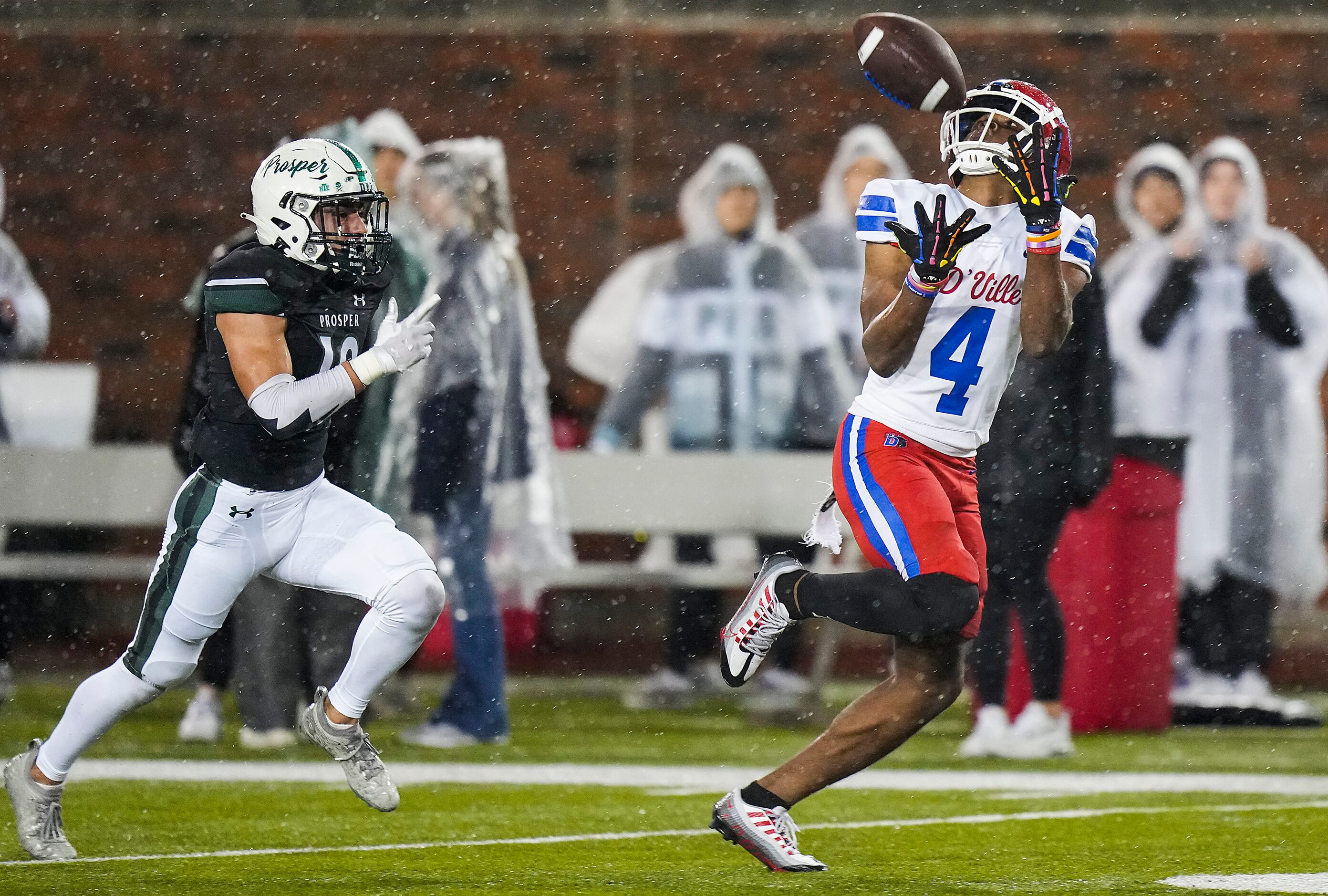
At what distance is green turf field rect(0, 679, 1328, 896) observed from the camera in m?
4.86

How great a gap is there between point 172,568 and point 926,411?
1748mm

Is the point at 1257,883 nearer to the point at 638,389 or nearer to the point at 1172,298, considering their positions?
the point at 1172,298

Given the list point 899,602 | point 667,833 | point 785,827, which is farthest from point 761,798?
point 667,833

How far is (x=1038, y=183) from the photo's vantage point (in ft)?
15.1

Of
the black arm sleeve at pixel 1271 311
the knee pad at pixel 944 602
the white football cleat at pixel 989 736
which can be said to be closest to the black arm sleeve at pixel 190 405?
the knee pad at pixel 944 602

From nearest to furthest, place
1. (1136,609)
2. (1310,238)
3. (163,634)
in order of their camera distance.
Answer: (163,634)
(1136,609)
(1310,238)

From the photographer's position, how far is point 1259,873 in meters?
5.00

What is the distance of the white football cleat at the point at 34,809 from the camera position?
4.98m

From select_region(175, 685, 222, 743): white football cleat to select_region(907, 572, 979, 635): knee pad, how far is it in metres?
3.74

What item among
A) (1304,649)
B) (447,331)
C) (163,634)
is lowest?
(1304,649)

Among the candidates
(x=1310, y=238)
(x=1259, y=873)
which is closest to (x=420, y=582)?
(x=1259, y=873)

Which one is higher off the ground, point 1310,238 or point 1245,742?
point 1310,238

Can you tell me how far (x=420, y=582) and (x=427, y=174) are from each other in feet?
10.5

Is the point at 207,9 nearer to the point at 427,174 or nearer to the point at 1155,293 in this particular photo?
the point at 427,174
